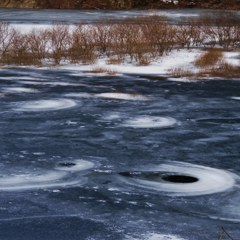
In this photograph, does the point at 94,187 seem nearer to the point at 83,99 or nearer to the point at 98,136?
the point at 98,136

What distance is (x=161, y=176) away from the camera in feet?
29.6

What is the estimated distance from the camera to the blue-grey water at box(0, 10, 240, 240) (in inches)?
275

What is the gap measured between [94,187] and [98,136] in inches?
131

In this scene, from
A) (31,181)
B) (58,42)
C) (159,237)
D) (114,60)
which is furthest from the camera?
(58,42)

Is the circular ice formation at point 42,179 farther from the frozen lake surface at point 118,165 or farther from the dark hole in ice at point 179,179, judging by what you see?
the dark hole in ice at point 179,179

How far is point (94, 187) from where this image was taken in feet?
27.5

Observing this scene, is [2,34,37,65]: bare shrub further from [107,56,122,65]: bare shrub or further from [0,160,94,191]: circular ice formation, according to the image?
[0,160,94,191]: circular ice formation

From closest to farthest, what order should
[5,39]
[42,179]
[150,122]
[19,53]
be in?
[42,179]
[150,122]
[19,53]
[5,39]

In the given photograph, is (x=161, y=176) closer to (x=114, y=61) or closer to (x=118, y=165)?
(x=118, y=165)

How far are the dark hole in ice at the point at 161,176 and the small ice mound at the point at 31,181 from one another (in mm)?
1032

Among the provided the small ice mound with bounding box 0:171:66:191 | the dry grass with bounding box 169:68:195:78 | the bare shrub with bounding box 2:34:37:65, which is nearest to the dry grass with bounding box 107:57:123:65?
the dry grass with bounding box 169:68:195:78

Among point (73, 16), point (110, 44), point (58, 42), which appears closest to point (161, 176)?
point (58, 42)

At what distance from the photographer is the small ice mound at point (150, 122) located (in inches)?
508

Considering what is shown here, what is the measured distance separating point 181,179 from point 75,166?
1.75 meters
